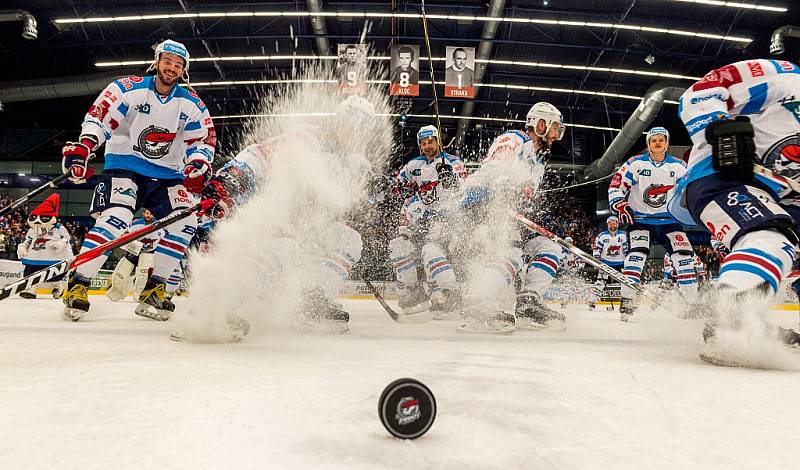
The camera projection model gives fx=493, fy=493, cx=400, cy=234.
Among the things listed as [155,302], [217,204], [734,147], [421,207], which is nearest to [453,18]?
[421,207]

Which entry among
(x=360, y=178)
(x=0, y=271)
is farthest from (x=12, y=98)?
(x=360, y=178)

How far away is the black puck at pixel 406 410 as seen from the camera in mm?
798

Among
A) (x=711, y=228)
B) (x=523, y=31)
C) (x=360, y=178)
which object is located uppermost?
(x=523, y=31)

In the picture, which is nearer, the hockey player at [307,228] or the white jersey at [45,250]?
the hockey player at [307,228]

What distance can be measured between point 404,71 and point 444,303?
6.53 m

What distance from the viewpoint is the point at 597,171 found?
16.9 metres

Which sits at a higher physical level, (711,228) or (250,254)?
(711,228)

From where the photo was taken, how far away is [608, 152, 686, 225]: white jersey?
195 inches

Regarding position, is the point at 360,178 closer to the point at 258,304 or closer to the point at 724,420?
the point at 258,304

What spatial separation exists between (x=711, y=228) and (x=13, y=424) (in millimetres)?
2368

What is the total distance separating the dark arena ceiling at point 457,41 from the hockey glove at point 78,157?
674 centimetres

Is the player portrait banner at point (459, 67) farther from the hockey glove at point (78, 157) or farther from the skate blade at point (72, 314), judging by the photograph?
the skate blade at point (72, 314)

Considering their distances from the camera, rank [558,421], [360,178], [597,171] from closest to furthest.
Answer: [558,421] → [360,178] → [597,171]

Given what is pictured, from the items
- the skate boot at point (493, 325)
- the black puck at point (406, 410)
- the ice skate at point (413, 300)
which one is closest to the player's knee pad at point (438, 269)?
the ice skate at point (413, 300)
